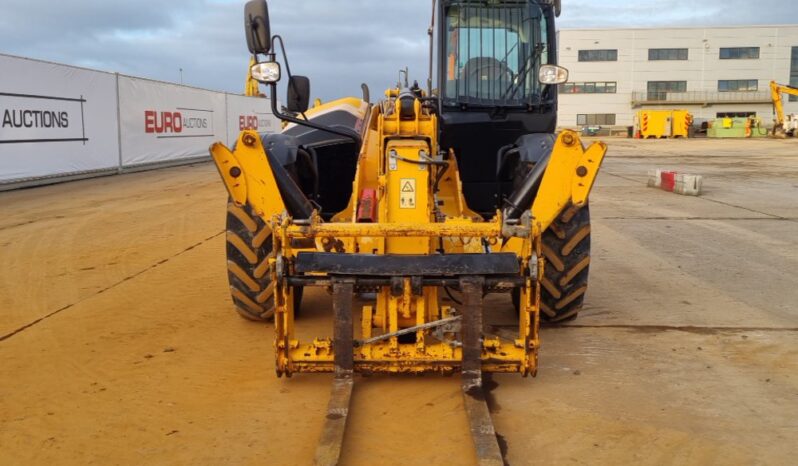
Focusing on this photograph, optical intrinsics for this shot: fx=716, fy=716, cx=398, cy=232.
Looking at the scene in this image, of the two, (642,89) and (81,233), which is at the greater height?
(642,89)

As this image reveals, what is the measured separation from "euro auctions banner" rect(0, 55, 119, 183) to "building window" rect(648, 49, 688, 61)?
52473 millimetres

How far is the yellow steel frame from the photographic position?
13.0ft

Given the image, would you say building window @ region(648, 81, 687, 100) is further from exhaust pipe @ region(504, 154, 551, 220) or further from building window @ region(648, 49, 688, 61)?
exhaust pipe @ region(504, 154, 551, 220)

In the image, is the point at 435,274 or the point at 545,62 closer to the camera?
the point at 435,274

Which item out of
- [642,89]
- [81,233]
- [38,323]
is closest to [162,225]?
[81,233]

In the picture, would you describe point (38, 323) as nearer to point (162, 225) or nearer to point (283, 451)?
point (283, 451)

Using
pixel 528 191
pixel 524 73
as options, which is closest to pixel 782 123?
pixel 524 73

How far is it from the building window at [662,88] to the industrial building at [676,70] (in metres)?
0.09

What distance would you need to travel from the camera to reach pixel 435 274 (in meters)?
3.93

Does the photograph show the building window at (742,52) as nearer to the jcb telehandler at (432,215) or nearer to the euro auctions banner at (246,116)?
the euro auctions banner at (246,116)

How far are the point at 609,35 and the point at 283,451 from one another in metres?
63.1

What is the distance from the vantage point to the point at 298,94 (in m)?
4.76

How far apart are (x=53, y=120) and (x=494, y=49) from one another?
43.4 ft

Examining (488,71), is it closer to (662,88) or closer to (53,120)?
(53,120)
